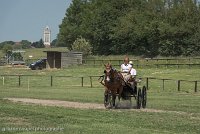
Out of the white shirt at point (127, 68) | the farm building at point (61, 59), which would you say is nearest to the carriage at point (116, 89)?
the white shirt at point (127, 68)

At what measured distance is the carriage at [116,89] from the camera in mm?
19562

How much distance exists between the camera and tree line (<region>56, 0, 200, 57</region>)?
112 m

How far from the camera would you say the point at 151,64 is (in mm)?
74875

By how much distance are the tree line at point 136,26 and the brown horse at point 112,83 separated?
86.1m

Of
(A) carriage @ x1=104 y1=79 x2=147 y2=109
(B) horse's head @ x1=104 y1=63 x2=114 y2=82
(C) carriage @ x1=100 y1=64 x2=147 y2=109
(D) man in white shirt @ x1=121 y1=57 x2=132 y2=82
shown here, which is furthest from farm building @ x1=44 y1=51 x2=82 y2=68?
(B) horse's head @ x1=104 y1=63 x2=114 y2=82

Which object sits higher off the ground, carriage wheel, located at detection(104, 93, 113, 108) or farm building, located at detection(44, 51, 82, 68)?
farm building, located at detection(44, 51, 82, 68)

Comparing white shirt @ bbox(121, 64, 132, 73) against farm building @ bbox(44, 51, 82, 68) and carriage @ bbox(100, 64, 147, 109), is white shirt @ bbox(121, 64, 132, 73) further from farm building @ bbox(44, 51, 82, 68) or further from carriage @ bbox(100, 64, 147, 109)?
farm building @ bbox(44, 51, 82, 68)

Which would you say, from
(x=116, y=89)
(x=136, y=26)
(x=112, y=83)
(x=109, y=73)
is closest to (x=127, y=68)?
(x=116, y=89)

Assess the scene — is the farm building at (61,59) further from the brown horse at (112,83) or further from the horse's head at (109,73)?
the horse's head at (109,73)

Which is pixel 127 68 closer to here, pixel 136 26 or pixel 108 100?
pixel 108 100

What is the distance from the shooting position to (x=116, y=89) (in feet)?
67.0

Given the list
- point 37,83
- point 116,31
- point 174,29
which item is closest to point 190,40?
point 174,29

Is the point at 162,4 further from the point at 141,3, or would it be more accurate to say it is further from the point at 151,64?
the point at 151,64

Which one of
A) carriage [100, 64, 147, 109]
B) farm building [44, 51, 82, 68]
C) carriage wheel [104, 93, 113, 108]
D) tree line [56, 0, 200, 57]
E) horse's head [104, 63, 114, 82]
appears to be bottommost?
carriage wheel [104, 93, 113, 108]
